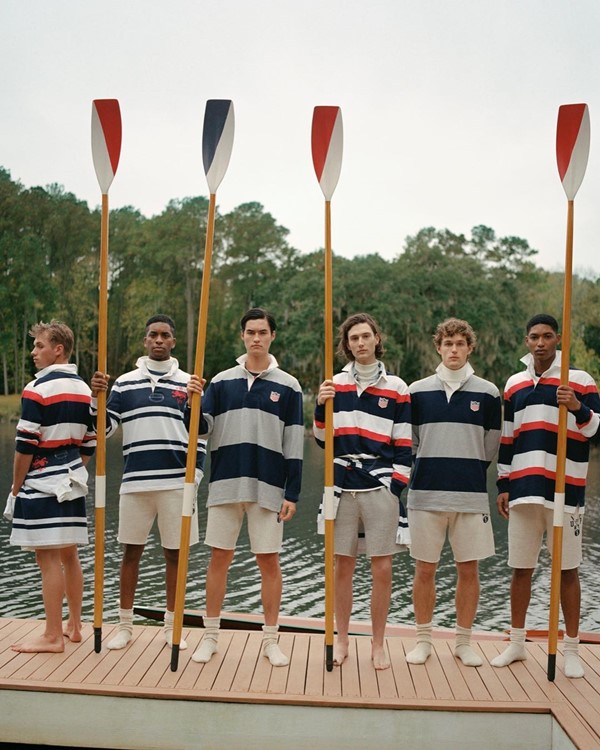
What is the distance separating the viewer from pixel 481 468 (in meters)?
4.85

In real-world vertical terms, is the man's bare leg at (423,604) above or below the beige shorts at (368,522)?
below

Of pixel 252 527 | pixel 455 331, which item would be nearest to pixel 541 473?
pixel 455 331

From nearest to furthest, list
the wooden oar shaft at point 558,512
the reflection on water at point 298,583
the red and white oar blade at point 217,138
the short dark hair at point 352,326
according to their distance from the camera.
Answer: the wooden oar shaft at point 558,512, the short dark hair at point 352,326, the red and white oar blade at point 217,138, the reflection on water at point 298,583

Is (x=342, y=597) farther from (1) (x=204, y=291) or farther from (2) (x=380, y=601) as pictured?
(1) (x=204, y=291)

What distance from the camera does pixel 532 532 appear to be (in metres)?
4.83

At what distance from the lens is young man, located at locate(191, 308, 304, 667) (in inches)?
187

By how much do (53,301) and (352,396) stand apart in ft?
124

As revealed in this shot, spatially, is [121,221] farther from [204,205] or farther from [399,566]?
[399,566]

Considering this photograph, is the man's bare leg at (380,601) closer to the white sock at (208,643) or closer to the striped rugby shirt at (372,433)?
the striped rugby shirt at (372,433)

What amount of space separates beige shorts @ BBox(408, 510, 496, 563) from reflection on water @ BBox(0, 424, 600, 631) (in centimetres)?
515

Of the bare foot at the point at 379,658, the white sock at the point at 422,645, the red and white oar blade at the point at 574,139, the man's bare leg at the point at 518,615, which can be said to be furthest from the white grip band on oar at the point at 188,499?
the red and white oar blade at the point at 574,139

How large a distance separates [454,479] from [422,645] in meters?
1.00

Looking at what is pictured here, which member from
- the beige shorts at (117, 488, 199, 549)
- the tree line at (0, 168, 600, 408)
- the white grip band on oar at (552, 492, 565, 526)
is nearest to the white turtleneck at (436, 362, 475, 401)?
the white grip band on oar at (552, 492, 565, 526)

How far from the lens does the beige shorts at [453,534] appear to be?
477 cm
